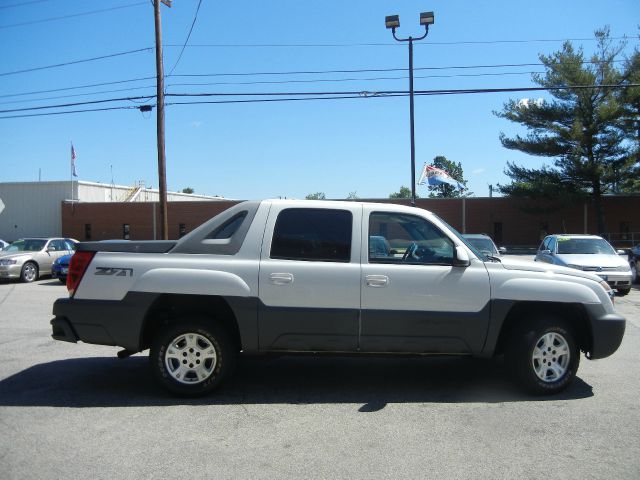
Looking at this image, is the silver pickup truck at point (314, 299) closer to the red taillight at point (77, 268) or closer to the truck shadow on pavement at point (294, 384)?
the red taillight at point (77, 268)

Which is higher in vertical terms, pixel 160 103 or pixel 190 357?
pixel 160 103

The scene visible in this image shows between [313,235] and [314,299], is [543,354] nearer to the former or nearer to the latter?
[314,299]

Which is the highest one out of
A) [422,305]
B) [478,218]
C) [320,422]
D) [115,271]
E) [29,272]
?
[478,218]

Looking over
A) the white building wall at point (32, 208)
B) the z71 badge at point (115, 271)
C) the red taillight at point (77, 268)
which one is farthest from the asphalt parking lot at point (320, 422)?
the white building wall at point (32, 208)

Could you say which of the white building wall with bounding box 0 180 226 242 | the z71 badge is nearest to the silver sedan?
the z71 badge

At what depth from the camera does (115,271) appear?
533cm

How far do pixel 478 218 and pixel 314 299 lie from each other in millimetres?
34763

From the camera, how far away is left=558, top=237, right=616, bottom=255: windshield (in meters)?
14.2

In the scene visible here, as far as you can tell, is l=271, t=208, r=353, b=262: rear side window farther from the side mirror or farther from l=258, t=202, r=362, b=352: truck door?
the side mirror

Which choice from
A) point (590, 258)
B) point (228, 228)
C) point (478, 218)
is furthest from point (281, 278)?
point (478, 218)

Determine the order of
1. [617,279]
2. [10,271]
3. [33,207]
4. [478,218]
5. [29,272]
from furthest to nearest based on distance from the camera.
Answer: [33,207]
[478,218]
[29,272]
[10,271]
[617,279]

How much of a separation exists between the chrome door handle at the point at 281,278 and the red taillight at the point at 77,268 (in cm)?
178

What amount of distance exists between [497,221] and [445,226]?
3432 centimetres

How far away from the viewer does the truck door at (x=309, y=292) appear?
5246 millimetres
